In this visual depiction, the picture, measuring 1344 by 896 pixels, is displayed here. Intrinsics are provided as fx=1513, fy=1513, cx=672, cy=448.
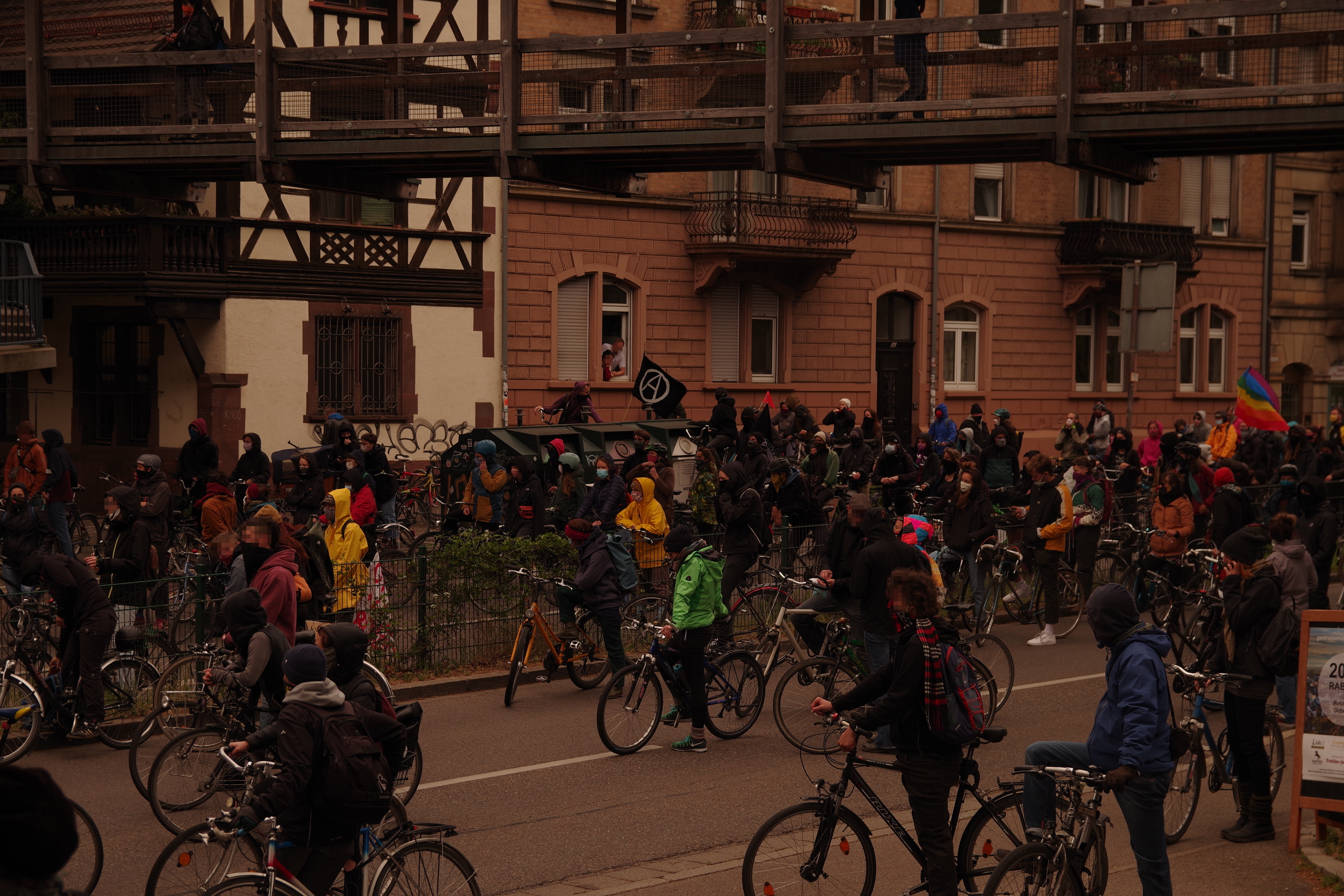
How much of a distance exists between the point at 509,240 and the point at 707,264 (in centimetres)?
435

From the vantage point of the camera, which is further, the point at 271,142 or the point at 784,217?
the point at 784,217

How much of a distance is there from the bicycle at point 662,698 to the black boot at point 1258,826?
379cm

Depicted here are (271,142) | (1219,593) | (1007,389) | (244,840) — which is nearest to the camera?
(244,840)

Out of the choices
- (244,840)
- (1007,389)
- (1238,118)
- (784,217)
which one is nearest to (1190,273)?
(1007,389)

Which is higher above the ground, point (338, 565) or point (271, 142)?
point (271, 142)

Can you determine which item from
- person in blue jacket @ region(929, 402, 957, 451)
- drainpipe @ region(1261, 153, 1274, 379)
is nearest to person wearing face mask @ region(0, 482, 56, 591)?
person in blue jacket @ region(929, 402, 957, 451)

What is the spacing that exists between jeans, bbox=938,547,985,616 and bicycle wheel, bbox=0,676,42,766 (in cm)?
862

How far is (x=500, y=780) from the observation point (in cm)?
991

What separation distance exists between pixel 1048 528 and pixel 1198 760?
6986 mm

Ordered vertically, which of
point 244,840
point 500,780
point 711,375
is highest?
point 711,375

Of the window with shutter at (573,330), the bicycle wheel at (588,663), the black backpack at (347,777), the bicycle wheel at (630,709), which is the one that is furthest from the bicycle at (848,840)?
the window with shutter at (573,330)

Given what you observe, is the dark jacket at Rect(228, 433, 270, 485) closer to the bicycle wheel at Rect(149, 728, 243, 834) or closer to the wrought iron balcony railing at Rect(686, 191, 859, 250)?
the bicycle wheel at Rect(149, 728, 243, 834)

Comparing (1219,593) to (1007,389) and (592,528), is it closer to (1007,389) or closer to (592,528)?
(592,528)

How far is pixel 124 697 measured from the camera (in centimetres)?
1088
